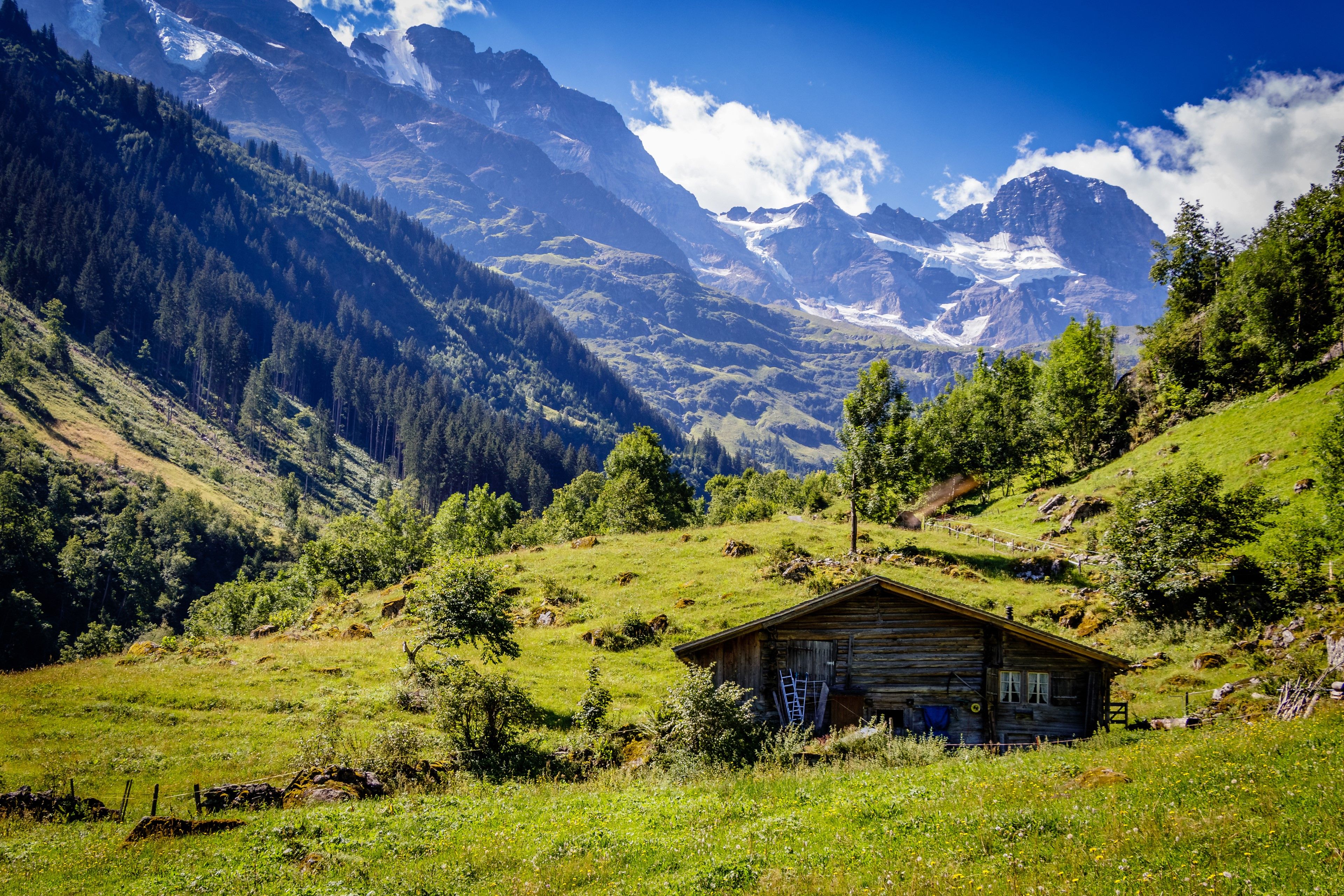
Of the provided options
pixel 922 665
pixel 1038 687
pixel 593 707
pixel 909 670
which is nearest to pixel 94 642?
pixel 593 707

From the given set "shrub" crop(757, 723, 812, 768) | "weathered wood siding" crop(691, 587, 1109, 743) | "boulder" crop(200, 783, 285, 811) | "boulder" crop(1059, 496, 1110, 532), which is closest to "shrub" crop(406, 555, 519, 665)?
"boulder" crop(200, 783, 285, 811)

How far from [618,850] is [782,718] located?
14567 millimetres

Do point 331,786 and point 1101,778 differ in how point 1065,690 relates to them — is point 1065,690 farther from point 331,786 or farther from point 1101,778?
point 331,786

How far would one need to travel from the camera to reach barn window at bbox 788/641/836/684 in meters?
26.9

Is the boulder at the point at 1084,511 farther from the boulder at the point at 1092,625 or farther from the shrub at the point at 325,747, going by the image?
the shrub at the point at 325,747

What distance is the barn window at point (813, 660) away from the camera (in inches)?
1060

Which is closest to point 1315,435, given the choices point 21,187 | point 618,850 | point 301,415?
point 618,850

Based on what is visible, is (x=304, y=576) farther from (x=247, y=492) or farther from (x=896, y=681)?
(x=247, y=492)

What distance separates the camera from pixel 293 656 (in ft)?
112

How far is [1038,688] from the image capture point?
87.0ft

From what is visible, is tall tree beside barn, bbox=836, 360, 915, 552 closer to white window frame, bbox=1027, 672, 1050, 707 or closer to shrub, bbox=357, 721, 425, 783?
white window frame, bbox=1027, 672, 1050, 707

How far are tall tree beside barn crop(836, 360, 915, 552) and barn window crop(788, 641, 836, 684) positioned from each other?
19.8 m

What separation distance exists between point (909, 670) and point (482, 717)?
1758 centimetres

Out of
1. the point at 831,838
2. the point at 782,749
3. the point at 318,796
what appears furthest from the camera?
the point at 782,749
